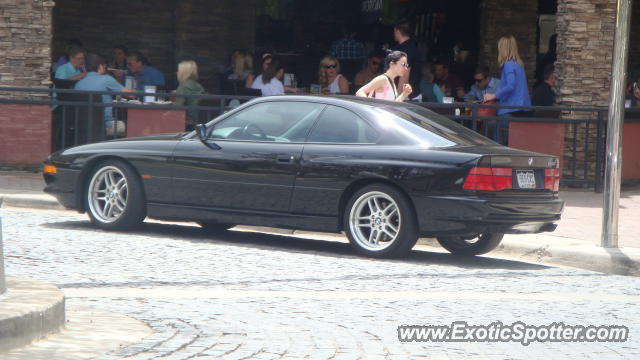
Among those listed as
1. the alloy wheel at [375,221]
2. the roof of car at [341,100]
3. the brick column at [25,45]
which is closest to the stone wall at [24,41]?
the brick column at [25,45]

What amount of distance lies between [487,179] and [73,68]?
10218 mm

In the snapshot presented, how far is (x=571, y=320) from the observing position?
298 inches

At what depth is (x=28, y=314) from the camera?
20.5 feet

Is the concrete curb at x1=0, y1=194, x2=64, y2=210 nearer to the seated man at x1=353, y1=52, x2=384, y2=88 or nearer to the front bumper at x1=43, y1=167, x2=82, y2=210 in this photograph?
the front bumper at x1=43, y1=167, x2=82, y2=210

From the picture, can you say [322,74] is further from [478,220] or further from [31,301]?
[31,301]

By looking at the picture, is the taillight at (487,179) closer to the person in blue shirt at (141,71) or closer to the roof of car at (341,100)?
the roof of car at (341,100)

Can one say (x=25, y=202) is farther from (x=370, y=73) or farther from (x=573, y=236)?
(x=370, y=73)

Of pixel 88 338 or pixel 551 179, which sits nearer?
pixel 88 338

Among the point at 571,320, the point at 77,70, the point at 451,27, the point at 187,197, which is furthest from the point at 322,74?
the point at 571,320

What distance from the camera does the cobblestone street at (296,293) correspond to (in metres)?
6.61

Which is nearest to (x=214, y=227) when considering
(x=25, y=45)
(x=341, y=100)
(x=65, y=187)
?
(x=65, y=187)

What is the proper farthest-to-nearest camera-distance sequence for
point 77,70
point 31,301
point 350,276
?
point 77,70 → point 350,276 → point 31,301

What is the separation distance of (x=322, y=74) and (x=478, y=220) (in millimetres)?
10145

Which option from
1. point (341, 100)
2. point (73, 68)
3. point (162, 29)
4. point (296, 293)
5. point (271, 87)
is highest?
point (162, 29)
